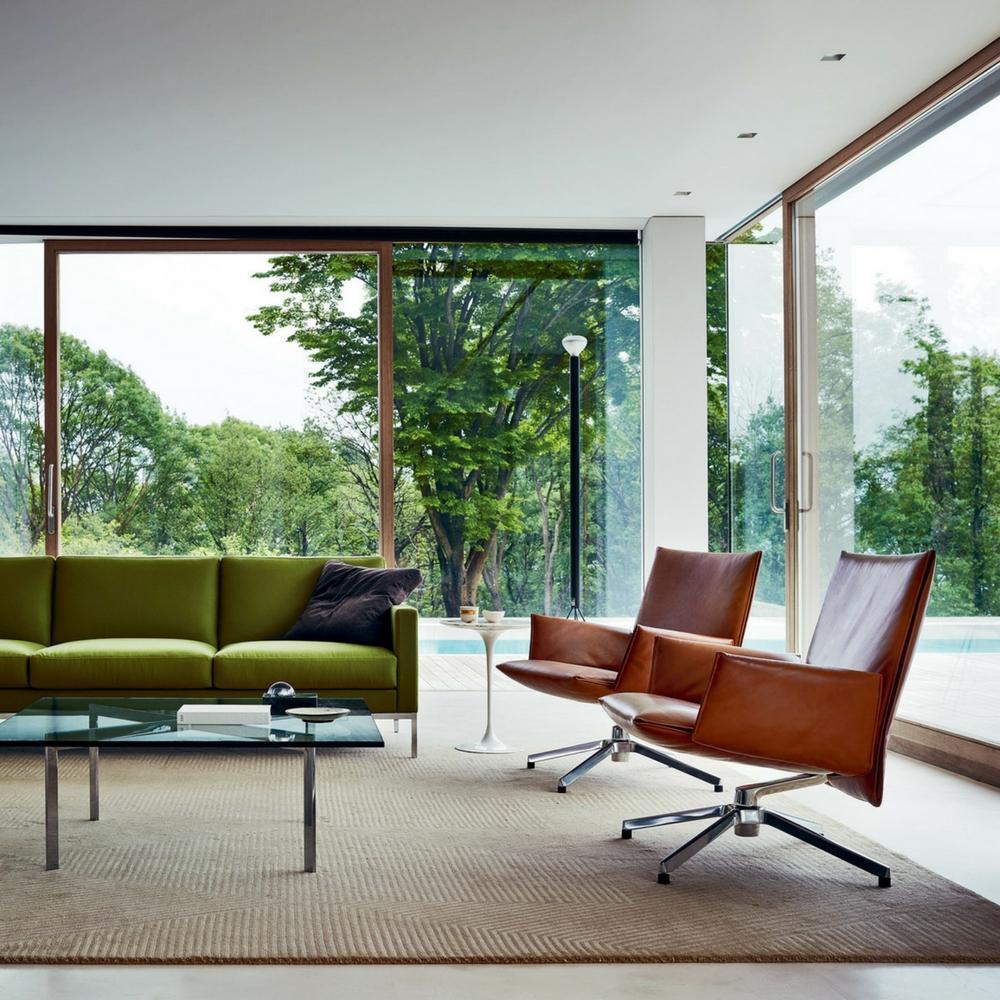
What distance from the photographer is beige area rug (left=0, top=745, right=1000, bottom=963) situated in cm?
248

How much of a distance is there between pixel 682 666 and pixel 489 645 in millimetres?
1205

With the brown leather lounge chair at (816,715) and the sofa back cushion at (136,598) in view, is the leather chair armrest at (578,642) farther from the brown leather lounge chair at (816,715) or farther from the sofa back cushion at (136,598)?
the sofa back cushion at (136,598)

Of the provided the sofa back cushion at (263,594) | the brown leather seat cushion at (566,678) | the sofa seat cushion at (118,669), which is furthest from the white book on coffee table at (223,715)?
the sofa back cushion at (263,594)

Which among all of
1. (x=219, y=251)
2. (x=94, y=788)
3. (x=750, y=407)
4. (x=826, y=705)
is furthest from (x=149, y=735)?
(x=750, y=407)

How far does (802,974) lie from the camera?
2354 millimetres

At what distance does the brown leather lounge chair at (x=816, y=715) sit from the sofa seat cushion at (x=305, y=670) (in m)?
1.78

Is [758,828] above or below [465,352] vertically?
below

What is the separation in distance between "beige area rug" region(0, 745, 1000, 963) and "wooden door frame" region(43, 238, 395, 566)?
276 cm

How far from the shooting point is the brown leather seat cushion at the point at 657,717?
3047 mm

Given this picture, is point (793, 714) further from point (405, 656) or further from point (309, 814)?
point (405, 656)

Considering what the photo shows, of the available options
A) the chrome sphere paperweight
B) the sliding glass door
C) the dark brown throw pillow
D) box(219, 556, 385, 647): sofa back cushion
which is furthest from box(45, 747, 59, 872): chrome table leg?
the sliding glass door

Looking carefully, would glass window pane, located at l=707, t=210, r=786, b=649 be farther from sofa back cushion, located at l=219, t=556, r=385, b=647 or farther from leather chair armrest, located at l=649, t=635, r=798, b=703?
leather chair armrest, located at l=649, t=635, r=798, b=703

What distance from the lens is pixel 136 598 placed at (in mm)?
5332

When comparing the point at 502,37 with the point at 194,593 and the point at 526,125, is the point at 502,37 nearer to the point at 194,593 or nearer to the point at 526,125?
the point at 526,125
